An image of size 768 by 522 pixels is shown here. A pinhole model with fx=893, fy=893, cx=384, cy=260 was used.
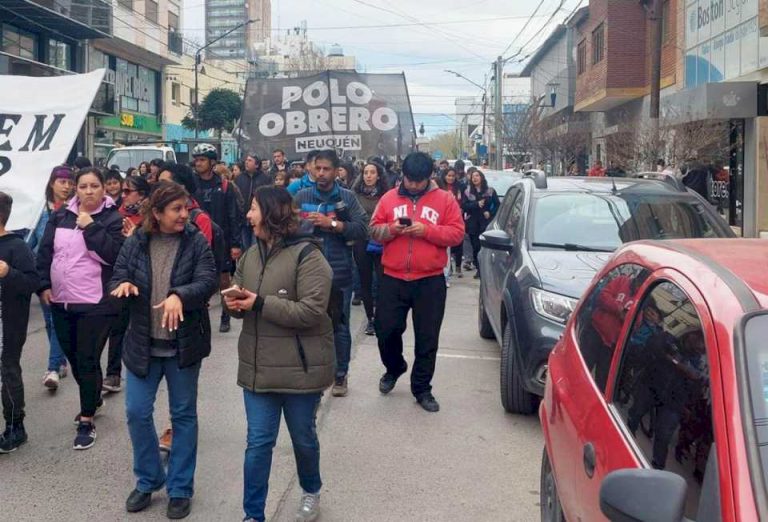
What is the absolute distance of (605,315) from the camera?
3.37 metres

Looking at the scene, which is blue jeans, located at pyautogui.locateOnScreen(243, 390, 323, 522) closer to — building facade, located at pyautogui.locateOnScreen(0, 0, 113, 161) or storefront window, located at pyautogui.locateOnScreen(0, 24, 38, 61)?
building facade, located at pyautogui.locateOnScreen(0, 0, 113, 161)

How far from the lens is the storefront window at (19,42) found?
3003cm

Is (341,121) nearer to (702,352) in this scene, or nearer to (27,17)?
(702,352)

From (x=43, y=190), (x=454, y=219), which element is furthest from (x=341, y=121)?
(x=43, y=190)

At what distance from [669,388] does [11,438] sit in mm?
4394

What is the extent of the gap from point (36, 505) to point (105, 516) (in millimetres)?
435

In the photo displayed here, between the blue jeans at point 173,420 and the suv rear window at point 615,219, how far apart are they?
3076 millimetres

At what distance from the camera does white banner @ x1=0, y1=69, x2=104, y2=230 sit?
5.55 metres

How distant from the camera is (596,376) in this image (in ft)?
10.5

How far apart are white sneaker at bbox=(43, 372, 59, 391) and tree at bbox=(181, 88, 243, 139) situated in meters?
39.2

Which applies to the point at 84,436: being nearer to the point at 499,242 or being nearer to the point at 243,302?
the point at 243,302

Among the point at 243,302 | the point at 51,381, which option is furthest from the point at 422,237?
the point at 51,381

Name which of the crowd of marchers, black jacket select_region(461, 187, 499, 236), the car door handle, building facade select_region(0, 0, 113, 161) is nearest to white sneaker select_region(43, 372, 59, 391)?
the crowd of marchers

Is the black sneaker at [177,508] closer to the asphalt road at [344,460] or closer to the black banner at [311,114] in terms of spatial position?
the asphalt road at [344,460]
